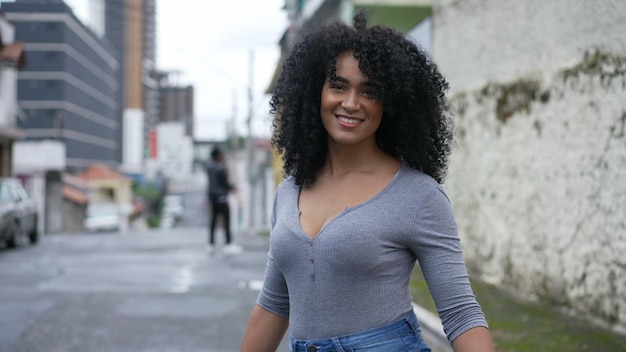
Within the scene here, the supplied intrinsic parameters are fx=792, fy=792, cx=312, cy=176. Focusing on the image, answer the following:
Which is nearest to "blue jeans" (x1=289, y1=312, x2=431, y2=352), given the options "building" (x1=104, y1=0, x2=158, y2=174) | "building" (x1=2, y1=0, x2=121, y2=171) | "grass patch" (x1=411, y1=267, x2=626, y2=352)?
"grass patch" (x1=411, y1=267, x2=626, y2=352)

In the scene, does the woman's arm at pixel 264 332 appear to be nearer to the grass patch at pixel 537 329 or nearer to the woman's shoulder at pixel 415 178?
the woman's shoulder at pixel 415 178

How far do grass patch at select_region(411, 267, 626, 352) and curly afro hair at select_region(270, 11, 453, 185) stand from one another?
13.4 ft

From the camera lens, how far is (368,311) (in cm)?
203

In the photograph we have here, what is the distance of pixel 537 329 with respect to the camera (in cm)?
668

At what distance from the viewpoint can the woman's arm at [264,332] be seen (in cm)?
240

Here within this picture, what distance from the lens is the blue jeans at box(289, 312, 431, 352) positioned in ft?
6.62

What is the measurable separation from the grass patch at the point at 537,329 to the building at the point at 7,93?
27.0 m

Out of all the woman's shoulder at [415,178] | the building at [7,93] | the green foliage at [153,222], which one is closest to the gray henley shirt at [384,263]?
the woman's shoulder at [415,178]

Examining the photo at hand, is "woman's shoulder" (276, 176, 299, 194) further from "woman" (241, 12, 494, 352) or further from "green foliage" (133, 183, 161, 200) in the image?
"green foliage" (133, 183, 161, 200)

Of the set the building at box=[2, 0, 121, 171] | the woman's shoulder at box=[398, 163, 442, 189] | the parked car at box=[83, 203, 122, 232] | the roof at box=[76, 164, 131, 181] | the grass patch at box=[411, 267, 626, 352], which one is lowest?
the parked car at box=[83, 203, 122, 232]

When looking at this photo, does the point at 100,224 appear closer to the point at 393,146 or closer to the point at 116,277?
A: the point at 116,277

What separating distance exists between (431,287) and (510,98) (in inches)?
307

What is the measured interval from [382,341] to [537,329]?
16.5 feet

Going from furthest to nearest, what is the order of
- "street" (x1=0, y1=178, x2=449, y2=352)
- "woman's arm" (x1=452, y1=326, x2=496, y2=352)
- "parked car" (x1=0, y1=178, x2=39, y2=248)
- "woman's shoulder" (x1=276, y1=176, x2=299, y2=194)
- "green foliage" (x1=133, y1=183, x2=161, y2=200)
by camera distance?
"green foliage" (x1=133, y1=183, x2=161, y2=200) < "parked car" (x1=0, y1=178, x2=39, y2=248) < "street" (x1=0, y1=178, x2=449, y2=352) < "woman's shoulder" (x1=276, y1=176, x2=299, y2=194) < "woman's arm" (x1=452, y1=326, x2=496, y2=352)
